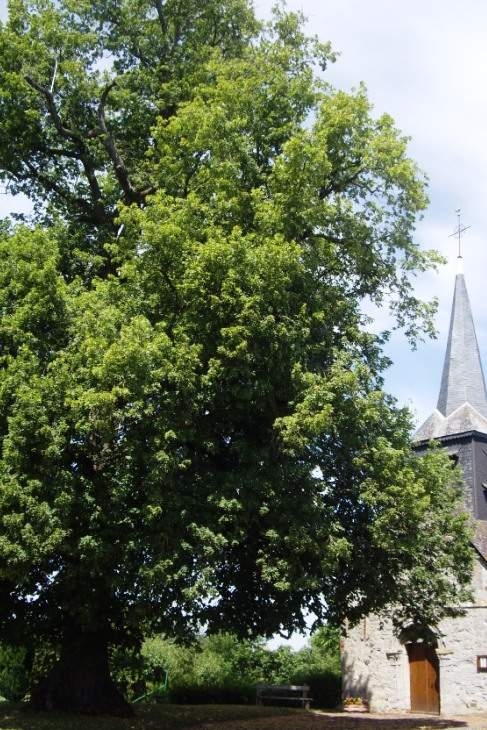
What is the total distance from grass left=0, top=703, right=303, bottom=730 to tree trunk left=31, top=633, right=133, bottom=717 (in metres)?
0.44

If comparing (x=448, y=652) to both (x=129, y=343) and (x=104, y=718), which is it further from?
(x=129, y=343)

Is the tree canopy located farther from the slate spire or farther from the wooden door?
the slate spire

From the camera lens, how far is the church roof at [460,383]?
109 ft

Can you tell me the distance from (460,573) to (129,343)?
989cm

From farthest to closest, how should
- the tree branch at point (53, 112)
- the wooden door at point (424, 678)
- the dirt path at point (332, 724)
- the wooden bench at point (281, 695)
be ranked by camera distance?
the wooden bench at point (281, 695), the wooden door at point (424, 678), the tree branch at point (53, 112), the dirt path at point (332, 724)

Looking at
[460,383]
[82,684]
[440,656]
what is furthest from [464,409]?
[82,684]

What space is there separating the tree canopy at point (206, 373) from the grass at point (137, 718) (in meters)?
0.78

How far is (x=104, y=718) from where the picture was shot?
619 inches

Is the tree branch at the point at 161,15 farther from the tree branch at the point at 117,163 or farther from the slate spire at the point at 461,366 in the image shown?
the slate spire at the point at 461,366

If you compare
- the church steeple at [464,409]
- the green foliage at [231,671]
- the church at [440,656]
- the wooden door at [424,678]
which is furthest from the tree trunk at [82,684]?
the church steeple at [464,409]

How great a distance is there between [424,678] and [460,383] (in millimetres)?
14629

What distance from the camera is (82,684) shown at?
16422 mm

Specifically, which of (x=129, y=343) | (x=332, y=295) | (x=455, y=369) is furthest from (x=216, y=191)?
(x=455, y=369)

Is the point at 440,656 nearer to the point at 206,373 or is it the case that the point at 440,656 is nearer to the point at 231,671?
the point at 231,671
